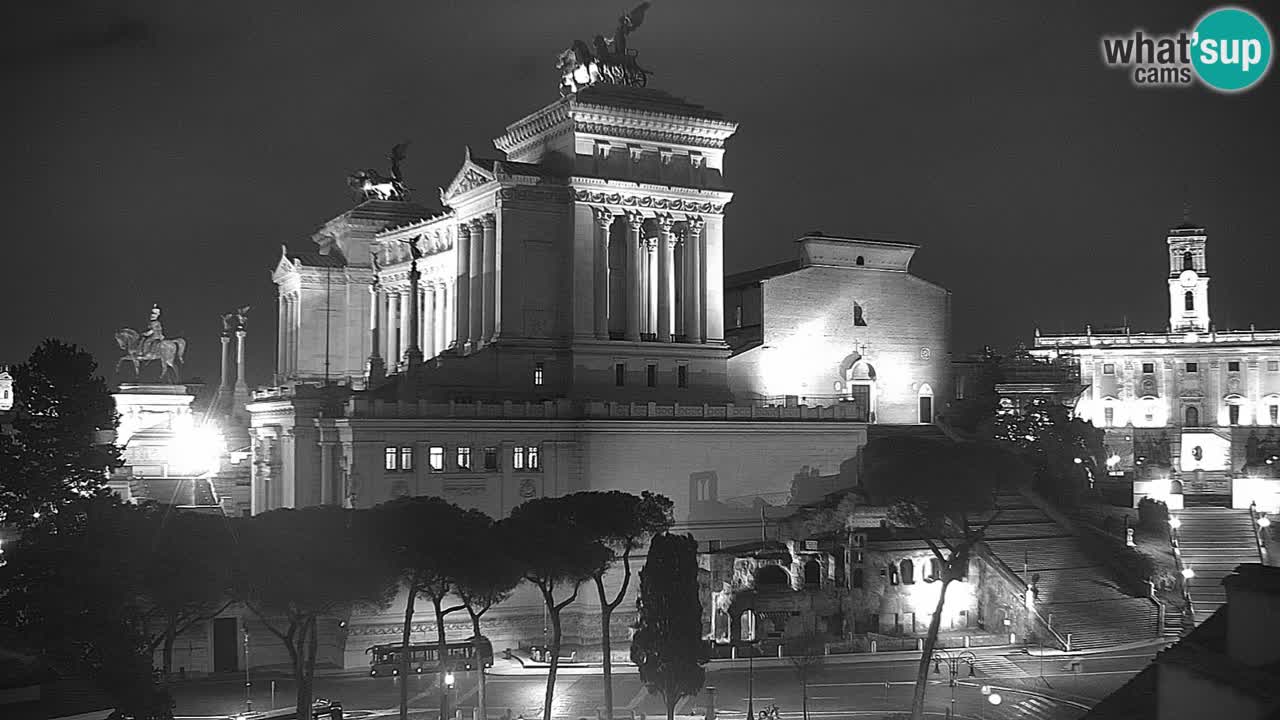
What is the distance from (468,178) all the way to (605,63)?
11.3 meters

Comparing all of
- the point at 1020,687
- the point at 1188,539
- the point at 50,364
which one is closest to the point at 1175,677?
the point at 1020,687

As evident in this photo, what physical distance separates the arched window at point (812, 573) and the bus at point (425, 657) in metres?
17.3

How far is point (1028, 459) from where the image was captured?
83.2m

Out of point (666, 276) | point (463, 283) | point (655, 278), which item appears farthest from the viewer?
point (463, 283)

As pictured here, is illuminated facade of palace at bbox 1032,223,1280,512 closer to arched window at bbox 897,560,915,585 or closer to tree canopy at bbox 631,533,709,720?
arched window at bbox 897,560,915,585

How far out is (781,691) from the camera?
59.8 m

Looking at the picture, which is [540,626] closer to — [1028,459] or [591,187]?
[591,187]

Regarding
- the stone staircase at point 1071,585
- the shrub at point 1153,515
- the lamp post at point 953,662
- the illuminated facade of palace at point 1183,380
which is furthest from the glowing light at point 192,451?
the illuminated facade of palace at point 1183,380

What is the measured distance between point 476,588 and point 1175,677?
39.5m

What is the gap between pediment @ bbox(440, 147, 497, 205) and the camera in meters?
81.6

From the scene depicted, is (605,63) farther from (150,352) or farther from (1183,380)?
(1183,380)

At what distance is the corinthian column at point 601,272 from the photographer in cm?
8181

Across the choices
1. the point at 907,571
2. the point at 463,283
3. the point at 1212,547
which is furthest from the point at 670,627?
the point at 1212,547

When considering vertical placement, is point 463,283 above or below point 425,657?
above
